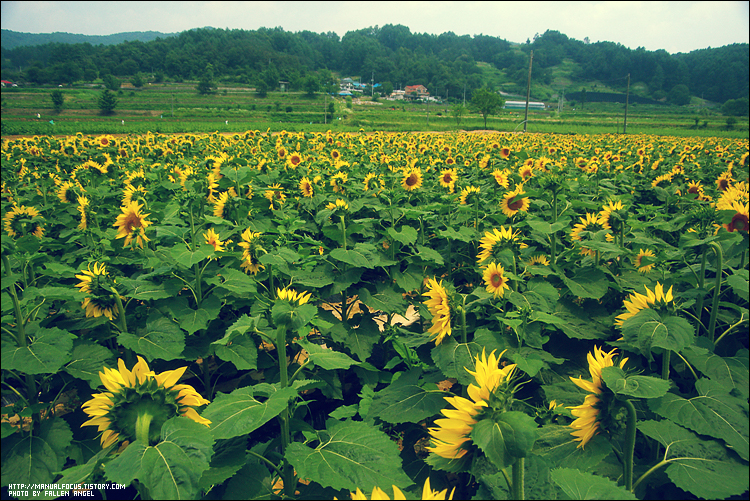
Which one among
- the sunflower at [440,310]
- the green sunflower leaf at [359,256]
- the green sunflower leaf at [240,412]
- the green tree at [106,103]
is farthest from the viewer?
the green tree at [106,103]

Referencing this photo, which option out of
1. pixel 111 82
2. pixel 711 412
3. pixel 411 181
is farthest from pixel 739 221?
pixel 111 82

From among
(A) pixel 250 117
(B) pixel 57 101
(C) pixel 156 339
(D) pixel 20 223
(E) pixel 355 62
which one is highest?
(E) pixel 355 62

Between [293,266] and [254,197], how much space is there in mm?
1898

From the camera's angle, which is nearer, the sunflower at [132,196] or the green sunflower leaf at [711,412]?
the green sunflower leaf at [711,412]

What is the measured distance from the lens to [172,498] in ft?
3.64

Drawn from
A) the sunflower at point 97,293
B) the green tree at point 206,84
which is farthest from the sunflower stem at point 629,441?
the green tree at point 206,84

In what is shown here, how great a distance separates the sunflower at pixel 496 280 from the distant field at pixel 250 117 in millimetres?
40094

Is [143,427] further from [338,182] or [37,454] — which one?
[338,182]

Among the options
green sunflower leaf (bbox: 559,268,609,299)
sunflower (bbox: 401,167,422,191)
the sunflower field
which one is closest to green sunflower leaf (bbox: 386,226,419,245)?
the sunflower field

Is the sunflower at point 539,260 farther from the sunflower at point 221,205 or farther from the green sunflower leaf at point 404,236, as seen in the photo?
the sunflower at point 221,205

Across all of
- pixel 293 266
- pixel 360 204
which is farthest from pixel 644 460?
pixel 360 204

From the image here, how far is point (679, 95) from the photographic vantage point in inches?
3349

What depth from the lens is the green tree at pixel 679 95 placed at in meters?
80.0

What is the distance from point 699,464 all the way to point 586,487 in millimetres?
778
